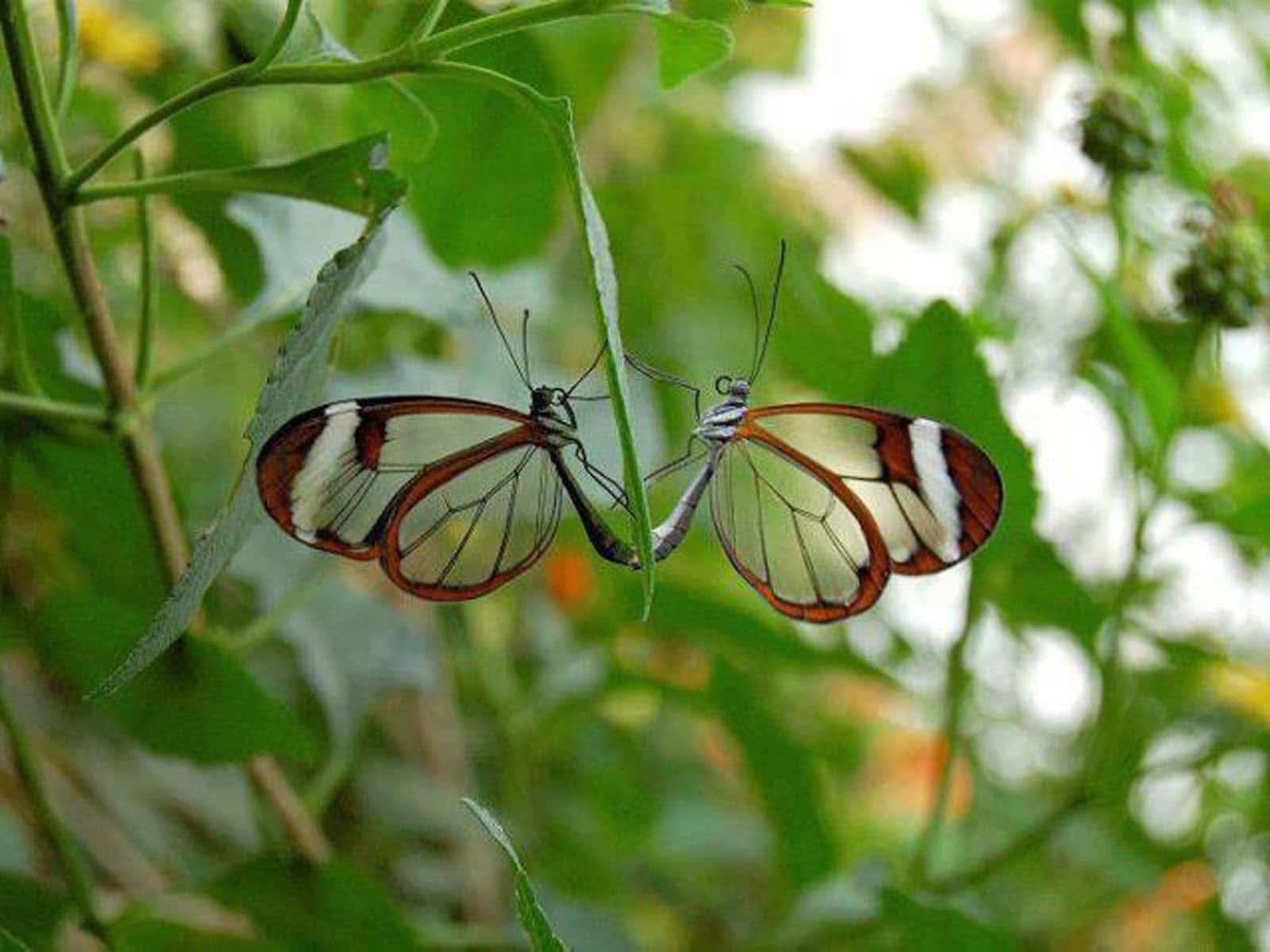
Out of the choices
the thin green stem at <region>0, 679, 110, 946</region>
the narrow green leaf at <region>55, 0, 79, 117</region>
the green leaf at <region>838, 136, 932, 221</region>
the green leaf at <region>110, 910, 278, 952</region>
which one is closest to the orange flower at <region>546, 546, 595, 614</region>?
the green leaf at <region>838, 136, 932, 221</region>

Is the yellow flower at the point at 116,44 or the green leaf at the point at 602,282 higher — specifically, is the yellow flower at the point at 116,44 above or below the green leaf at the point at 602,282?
below

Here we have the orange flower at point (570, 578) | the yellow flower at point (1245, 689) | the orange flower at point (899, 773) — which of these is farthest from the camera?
the orange flower at point (899, 773)

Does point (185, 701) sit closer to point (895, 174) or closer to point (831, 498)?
point (831, 498)

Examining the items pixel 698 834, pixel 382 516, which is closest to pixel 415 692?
pixel 698 834

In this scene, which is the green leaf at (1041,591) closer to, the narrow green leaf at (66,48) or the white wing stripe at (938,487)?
the white wing stripe at (938,487)

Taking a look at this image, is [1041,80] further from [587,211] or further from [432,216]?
[587,211]

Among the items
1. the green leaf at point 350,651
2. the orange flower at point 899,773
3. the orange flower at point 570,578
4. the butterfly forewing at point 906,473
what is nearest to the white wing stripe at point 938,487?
the butterfly forewing at point 906,473

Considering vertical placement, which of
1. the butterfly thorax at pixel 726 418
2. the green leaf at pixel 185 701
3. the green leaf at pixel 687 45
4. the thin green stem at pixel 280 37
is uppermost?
the thin green stem at pixel 280 37

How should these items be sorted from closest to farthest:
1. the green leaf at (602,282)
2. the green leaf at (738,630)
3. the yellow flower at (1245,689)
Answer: the green leaf at (602,282) < the green leaf at (738,630) < the yellow flower at (1245,689)
